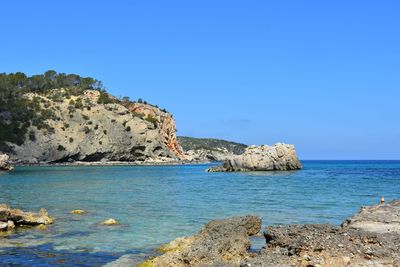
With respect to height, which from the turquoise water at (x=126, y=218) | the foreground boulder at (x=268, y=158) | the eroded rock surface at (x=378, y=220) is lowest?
the turquoise water at (x=126, y=218)

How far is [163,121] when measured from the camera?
182 m

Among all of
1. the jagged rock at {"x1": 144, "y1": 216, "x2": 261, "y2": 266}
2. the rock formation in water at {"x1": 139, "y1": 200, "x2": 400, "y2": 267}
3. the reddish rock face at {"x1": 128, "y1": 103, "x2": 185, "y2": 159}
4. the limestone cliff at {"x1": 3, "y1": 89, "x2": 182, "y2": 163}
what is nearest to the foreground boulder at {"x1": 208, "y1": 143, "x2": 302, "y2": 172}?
the limestone cliff at {"x1": 3, "y1": 89, "x2": 182, "y2": 163}

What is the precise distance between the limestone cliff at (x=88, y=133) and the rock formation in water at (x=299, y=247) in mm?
129614

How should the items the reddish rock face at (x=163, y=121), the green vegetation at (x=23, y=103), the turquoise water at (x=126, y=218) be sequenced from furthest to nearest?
the reddish rock face at (x=163, y=121) → the green vegetation at (x=23, y=103) → the turquoise water at (x=126, y=218)

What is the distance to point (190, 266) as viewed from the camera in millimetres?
12391

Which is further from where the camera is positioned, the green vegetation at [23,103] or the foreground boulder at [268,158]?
the green vegetation at [23,103]

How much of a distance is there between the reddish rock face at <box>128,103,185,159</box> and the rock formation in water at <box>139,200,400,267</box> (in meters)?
162

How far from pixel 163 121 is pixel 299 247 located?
171826mm

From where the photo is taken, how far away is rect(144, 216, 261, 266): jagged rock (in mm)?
12633

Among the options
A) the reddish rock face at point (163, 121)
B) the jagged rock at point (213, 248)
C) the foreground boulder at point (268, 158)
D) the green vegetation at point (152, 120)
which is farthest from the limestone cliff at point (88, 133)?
the jagged rock at point (213, 248)

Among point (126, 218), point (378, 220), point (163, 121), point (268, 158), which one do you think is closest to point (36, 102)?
point (163, 121)

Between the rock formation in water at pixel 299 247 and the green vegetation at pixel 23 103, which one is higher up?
the green vegetation at pixel 23 103

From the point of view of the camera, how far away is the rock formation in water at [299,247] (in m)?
10.1

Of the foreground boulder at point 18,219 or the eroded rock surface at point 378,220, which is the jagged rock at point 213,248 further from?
the foreground boulder at point 18,219
